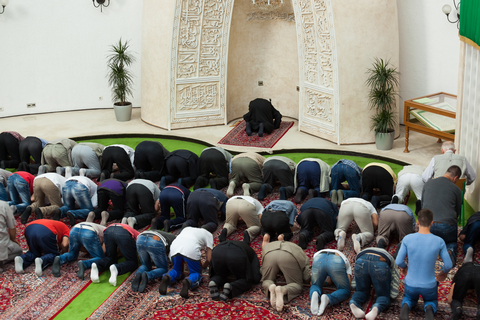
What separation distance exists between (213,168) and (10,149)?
3.86 metres

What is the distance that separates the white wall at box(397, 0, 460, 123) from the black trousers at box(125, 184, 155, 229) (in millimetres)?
6350

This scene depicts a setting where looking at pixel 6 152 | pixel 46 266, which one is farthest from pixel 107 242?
pixel 6 152

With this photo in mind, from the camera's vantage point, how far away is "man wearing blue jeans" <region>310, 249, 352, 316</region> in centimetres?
495

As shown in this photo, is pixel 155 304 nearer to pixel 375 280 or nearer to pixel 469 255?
pixel 375 280

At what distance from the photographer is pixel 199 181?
26.2ft

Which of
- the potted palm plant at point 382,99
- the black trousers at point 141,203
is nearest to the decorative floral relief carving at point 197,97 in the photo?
the potted palm plant at point 382,99

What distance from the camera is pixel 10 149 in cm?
913

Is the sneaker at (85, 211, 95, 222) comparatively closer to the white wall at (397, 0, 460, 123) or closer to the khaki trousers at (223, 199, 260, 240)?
the khaki trousers at (223, 199, 260, 240)

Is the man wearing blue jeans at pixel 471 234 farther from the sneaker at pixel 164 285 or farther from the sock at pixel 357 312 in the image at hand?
the sneaker at pixel 164 285

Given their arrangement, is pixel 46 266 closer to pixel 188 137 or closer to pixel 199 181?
pixel 199 181

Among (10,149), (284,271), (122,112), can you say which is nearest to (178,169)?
(10,149)

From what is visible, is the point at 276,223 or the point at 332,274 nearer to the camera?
the point at 332,274

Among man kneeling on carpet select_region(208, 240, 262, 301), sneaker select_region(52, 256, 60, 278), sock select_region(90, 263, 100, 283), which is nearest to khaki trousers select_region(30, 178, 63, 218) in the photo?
sneaker select_region(52, 256, 60, 278)

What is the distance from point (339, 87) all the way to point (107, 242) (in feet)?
18.5
